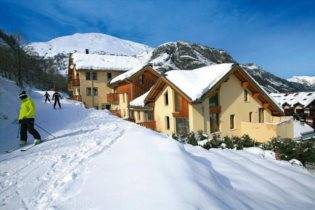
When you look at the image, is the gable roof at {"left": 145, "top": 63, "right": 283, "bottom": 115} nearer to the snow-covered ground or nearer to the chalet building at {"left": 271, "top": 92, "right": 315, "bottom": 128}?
the snow-covered ground

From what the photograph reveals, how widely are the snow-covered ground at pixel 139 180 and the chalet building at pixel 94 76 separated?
44535 mm

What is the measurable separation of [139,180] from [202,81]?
78.9 ft

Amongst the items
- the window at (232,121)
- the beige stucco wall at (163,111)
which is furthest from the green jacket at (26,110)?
the window at (232,121)

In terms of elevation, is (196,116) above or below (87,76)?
below

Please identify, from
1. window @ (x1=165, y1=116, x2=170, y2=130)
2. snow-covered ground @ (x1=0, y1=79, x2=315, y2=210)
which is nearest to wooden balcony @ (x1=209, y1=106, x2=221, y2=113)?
window @ (x1=165, y1=116, x2=170, y2=130)

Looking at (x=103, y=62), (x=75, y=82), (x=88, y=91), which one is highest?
(x=103, y=62)

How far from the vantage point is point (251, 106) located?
1292 inches

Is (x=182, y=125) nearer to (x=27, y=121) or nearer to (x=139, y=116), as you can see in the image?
(x=139, y=116)

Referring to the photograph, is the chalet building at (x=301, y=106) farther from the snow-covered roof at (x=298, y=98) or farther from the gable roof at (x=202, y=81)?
the gable roof at (x=202, y=81)

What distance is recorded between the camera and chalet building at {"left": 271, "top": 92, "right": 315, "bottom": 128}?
202 feet

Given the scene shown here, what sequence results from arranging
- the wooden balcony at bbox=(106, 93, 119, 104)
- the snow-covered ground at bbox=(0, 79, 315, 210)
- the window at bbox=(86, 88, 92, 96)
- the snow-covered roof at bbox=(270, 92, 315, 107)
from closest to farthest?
the snow-covered ground at bbox=(0, 79, 315, 210), the wooden balcony at bbox=(106, 93, 119, 104), the window at bbox=(86, 88, 92, 96), the snow-covered roof at bbox=(270, 92, 315, 107)

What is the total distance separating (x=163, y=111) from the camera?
1296 inches

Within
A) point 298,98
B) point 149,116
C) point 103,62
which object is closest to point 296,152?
point 149,116

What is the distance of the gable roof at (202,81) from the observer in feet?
92.6
